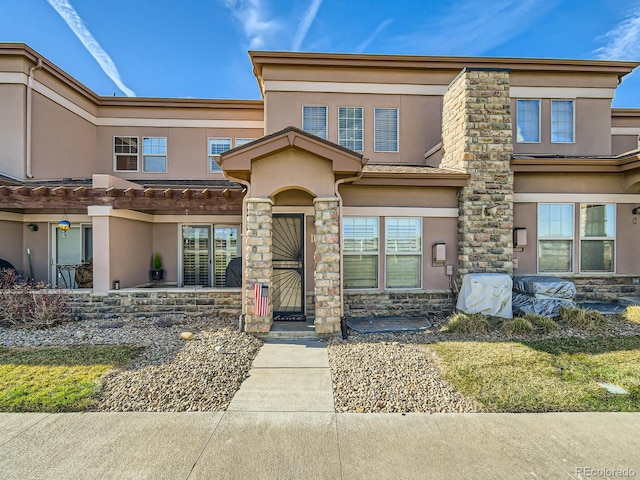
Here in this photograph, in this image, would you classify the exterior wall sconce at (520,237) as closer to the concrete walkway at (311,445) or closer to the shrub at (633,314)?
the shrub at (633,314)

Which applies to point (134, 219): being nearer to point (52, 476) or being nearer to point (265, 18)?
point (52, 476)

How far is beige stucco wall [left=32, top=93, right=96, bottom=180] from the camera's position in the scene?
10016 millimetres

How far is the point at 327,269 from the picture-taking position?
6.59 m

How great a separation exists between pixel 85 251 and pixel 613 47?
65.6 ft

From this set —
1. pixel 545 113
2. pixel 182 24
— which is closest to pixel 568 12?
pixel 545 113

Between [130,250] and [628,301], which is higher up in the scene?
[130,250]

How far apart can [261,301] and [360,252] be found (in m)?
2.84

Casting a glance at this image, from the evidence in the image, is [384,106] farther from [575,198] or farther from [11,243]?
[11,243]

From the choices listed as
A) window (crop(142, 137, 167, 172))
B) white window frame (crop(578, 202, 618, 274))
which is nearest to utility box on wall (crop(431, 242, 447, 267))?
white window frame (crop(578, 202, 618, 274))

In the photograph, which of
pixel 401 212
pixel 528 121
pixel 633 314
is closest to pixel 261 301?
pixel 401 212

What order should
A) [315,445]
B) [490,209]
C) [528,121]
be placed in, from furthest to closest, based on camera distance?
[528,121]
[490,209]
[315,445]

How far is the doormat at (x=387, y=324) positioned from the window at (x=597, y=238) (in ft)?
16.1

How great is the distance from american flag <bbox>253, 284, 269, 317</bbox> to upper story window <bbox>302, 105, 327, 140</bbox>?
605cm

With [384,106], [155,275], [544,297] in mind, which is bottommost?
[544,297]
